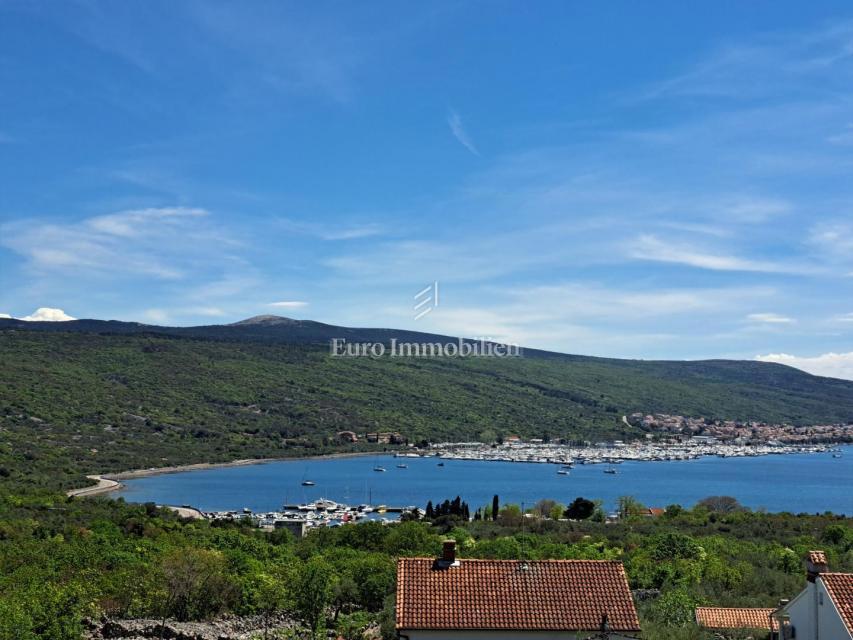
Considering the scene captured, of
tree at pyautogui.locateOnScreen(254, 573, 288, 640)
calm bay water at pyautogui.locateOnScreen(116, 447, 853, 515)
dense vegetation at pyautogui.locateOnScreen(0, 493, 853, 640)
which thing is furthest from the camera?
calm bay water at pyautogui.locateOnScreen(116, 447, 853, 515)

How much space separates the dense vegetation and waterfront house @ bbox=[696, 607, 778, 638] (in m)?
0.44

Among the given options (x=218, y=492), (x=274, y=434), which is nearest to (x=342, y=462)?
(x=274, y=434)

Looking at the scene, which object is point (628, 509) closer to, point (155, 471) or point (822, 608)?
point (822, 608)

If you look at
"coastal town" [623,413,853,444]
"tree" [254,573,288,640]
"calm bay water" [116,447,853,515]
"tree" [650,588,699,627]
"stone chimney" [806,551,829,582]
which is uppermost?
"coastal town" [623,413,853,444]

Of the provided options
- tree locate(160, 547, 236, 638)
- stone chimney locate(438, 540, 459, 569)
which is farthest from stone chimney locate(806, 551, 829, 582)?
tree locate(160, 547, 236, 638)

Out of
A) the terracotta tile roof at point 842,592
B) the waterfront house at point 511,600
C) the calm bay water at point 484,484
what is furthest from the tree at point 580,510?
the terracotta tile roof at point 842,592

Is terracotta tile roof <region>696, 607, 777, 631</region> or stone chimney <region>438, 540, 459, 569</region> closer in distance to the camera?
stone chimney <region>438, 540, 459, 569</region>

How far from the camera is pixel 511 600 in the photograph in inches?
476

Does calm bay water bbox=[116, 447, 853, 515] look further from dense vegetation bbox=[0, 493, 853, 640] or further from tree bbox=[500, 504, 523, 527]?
dense vegetation bbox=[0, 493, 853, 640]

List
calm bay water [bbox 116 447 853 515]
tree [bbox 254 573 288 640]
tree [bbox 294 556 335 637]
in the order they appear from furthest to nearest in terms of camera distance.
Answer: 1. calm bay water [bbox 116 447 853 515]
2. tree [bbox 254 573 288 640]
3. tree [bbox 294 556 335 637]

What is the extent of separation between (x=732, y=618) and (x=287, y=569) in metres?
11.2

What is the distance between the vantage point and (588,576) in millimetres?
12781

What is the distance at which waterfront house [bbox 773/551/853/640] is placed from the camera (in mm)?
11164

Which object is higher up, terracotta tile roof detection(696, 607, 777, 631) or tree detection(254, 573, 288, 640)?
terracotta tile roof detection(696, 607, 777, 631)
